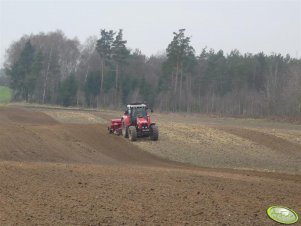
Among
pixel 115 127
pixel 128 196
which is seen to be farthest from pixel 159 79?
pixel 128 196

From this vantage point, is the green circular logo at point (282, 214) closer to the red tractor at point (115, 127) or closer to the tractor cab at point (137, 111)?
the tractor cab at point (137, 111)

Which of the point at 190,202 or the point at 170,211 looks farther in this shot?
the point at 190,202

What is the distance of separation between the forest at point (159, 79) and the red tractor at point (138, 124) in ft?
160

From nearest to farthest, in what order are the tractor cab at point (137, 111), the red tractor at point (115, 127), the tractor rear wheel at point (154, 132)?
the tractor rear wheel at point (154, 132) → the tractor cab at point (137, 111) → the red tractor at point (115, 127)

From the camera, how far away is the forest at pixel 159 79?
275 ft

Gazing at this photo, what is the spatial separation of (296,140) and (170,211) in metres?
22.8

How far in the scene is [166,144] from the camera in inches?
1061

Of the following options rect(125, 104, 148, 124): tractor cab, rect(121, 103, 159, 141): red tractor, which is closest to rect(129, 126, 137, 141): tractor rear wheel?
rect(121, 103, 159, 141): red tractor

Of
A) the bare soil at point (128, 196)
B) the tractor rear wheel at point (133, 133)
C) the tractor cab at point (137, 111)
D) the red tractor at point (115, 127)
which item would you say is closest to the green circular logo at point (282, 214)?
the bare soil at point (128, 196)

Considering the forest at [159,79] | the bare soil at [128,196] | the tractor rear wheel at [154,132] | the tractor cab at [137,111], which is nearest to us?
the bare soil at [128,196]

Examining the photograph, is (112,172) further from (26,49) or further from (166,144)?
(26,49)

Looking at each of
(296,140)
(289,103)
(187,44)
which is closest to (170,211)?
(296,140)

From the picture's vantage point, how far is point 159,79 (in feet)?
311

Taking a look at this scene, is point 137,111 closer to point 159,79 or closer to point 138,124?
point 138,124
